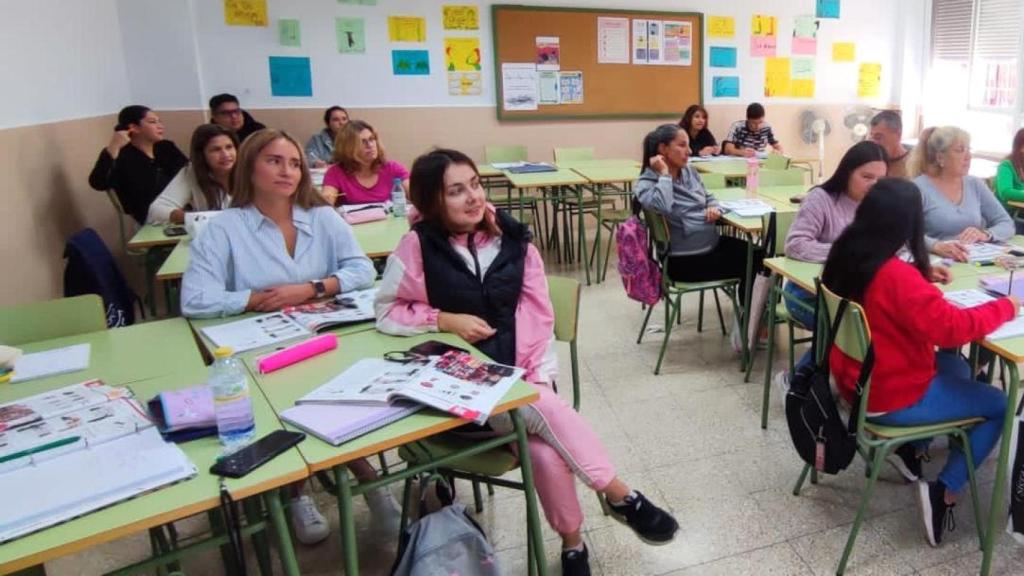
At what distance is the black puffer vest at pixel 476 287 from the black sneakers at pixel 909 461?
1.32 meters

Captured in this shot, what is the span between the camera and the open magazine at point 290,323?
193 cm

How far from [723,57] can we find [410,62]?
322 cm

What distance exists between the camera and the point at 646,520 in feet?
5.98

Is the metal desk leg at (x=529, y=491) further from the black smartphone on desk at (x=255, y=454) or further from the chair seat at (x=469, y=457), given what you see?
the black smartphone on desk at (x=255, y=454)

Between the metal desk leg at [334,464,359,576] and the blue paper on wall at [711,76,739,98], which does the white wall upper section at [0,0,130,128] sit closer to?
the metal desk leg at [334,464,359,576]

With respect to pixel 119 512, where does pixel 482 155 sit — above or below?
above

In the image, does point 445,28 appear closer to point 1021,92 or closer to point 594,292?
point 594,292

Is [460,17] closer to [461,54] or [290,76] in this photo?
[461,54]

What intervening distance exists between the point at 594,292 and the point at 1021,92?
4.60 metres

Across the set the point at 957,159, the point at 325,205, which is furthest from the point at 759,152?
the point at 325,205

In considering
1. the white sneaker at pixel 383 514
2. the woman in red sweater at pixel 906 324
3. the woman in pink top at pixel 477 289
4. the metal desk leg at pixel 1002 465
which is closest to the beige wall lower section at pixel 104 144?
the white sneaker at pixel 383 514

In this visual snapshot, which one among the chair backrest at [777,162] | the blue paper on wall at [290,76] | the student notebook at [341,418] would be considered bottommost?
the student notebook at [341,418]

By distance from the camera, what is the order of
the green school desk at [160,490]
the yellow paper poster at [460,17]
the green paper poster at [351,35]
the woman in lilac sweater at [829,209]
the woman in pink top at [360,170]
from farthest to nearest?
the yellow paper poster at [460,17], the green paper poster at [351,35], the woman in pink top at [360,170], the woman in lilac sweater at [829,209], the green school desk at [160,490]

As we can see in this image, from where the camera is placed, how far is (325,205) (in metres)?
2.46
